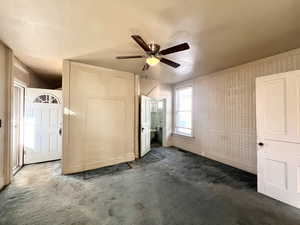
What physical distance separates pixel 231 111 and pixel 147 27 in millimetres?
3182

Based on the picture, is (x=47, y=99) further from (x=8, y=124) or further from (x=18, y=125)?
(x=8, y=124)

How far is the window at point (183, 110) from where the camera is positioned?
545cm

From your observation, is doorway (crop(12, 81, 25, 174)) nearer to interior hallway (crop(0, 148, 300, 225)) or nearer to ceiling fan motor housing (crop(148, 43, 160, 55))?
interior hallway (crop(0, 148, 300, 225))

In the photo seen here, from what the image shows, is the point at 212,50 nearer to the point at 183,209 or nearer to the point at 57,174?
the point at 183,209

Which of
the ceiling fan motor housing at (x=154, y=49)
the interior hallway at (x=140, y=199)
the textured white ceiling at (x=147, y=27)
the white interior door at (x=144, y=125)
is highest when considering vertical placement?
the textured white ceiling at (x=147, y=27)

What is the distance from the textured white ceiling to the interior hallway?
8.69 ft

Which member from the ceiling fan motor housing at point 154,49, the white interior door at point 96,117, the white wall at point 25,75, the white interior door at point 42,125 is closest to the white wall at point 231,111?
the white interior door at point 96,117

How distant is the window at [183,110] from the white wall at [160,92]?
29 centimetres

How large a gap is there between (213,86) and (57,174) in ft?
15.7

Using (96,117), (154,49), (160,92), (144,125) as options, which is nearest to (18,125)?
(96,117)

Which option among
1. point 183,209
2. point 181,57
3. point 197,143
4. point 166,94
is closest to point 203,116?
point 197,143

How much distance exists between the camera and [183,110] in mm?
5770

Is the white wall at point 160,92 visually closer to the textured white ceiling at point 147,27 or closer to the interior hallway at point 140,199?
the textured white ceiling at point 147,27

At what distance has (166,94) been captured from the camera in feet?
19.9
